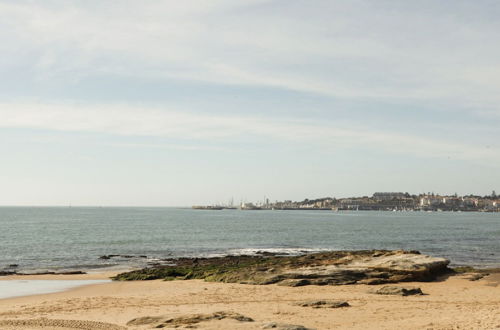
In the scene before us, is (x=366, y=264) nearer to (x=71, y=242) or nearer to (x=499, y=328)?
(x=499, y=328)

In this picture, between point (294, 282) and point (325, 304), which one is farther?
point (294, 282)

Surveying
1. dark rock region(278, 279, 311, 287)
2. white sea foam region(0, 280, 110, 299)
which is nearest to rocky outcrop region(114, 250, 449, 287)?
dark rock region(278, 279, 311, 287)

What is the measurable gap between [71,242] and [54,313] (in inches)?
2230

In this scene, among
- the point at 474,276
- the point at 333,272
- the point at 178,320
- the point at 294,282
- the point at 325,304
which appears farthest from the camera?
the point at 474,276

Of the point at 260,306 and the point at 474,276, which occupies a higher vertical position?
the point at 260,306

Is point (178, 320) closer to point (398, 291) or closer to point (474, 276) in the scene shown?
point (398, 291)

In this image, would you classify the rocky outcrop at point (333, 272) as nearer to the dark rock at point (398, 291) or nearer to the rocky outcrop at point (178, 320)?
the dark rock at point (398, 291)

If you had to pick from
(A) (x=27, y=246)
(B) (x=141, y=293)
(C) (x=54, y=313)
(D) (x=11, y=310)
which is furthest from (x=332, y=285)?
(A) (x=27, y=246)

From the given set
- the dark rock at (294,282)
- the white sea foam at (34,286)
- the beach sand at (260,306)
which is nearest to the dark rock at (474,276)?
the beach sand at (260,306)

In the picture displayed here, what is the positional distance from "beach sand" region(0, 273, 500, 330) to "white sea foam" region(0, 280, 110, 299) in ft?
5.80

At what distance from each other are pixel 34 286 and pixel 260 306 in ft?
61.5

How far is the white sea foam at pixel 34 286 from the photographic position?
30.7m

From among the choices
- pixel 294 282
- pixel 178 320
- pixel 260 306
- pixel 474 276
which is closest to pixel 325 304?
pixel 260 306

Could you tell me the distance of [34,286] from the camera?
33719 mm
